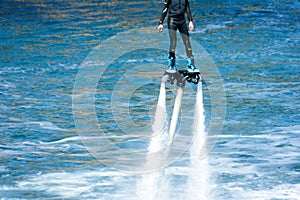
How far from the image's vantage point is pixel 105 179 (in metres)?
14.0

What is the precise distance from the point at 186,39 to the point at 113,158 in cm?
341

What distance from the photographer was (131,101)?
21.7 metres

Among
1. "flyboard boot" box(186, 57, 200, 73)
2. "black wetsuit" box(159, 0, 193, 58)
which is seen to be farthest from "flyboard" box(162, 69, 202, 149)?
"black wetsuit" box(159, 0, 193, 58)

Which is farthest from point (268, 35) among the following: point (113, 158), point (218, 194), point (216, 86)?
point (218, 194)

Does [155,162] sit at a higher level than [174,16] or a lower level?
lower

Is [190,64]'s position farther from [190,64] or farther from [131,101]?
[131,101]

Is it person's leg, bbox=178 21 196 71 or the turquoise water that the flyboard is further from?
the turquoise water

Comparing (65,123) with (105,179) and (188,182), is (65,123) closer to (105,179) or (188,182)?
(105,179)

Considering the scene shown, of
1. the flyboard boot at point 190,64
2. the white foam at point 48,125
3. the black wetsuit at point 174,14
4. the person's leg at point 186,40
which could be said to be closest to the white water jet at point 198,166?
the flyboard boot at point 190,64

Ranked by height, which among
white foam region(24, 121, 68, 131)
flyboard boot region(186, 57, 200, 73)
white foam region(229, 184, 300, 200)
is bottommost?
white foam region(229, 184, 300, 200)

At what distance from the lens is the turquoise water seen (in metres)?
13.8

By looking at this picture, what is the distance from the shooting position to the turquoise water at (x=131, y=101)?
13828mm

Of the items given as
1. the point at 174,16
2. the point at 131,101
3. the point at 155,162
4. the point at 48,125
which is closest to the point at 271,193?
the point at 155,162

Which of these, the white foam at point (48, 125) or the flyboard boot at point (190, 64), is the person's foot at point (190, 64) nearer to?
the flyboard boot at point (190, 64)
